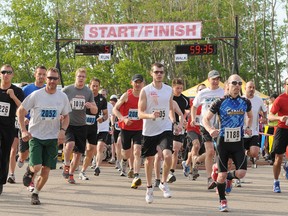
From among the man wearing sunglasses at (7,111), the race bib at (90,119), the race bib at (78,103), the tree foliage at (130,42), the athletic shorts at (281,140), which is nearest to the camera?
the man wearing sunglasses at (7,111)

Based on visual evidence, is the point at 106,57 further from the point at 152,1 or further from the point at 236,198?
the point at 152,1

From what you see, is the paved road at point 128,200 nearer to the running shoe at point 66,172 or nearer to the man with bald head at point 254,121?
the running shoe at point 66,172

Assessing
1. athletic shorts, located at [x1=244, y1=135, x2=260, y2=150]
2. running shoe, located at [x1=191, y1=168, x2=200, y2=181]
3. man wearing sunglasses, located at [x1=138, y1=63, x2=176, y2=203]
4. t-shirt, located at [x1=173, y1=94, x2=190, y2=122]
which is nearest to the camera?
man wearing sunglasses, located at [x1=138, y1=63, x2=176, y2=203]

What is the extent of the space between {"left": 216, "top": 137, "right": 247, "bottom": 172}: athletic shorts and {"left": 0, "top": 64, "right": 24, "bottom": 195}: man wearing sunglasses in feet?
10.4

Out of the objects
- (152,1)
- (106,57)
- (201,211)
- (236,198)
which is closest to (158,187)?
(236,198)

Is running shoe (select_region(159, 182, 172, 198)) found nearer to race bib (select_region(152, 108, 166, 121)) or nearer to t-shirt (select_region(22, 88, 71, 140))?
race bib (select_region(152, 108, 166, 121))

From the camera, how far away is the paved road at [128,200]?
30.9 ft

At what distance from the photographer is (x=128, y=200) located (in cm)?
1070

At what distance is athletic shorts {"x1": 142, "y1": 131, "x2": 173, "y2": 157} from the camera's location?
10883 millimetres

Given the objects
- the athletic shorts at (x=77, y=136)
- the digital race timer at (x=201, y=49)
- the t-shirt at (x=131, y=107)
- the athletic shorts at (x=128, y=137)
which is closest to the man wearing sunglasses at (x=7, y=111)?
the athletic shorts at (x=77, y=136)

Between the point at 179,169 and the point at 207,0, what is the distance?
4992 cm

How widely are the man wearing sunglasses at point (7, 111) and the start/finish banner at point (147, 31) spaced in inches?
927

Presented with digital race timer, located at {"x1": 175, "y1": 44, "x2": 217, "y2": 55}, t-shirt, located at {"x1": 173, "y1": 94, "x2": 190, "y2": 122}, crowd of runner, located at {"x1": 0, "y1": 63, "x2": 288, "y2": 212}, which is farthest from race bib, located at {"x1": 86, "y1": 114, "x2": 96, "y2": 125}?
digital race timer, located at {"x1": 175, "y1": 44, "x2": 217, "y2": 55}

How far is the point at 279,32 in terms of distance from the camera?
6800cm
